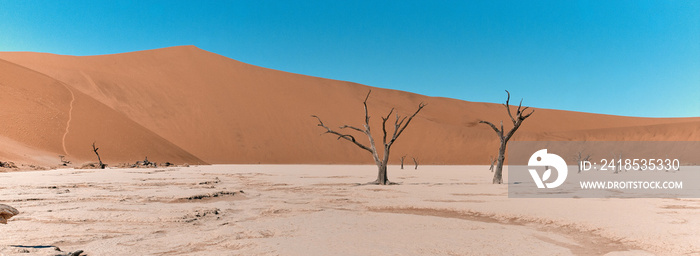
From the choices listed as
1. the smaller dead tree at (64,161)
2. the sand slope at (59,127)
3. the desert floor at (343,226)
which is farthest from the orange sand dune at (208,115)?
the desert floor at (343,226)

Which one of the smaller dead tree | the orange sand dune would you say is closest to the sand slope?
the orange sand dune

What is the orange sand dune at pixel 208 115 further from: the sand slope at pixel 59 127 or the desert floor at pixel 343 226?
the desert floor at pixel 343 226

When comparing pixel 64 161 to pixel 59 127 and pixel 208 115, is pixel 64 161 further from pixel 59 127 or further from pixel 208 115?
pixel 208 115

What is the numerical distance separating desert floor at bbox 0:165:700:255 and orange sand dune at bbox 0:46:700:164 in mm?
34869

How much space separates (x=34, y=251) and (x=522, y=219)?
830cm

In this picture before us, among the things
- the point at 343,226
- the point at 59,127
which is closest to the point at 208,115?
the point at 59,127

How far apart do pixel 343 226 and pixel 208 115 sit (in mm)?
70829

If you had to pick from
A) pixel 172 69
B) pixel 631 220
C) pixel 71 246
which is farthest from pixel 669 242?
pixel 172 69

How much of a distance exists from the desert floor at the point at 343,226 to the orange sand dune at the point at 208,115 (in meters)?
34.9

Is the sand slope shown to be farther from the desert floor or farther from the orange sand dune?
the desert floor

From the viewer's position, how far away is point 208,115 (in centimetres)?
7675

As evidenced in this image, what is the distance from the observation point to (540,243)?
24.7 ft

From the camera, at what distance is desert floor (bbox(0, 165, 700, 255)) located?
6.98m

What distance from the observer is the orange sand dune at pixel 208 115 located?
1906 inches
